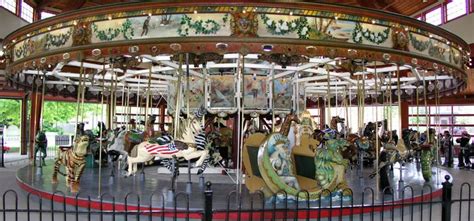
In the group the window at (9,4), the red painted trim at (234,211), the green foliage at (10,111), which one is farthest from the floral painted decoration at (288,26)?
the green foliage at (10,111)

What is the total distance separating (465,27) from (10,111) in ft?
69.3

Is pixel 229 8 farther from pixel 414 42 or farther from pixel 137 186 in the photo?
pixel 137 186

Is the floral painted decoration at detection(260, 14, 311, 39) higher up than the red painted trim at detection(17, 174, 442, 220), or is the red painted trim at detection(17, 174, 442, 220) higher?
the floral painted decoration at detection(260, 14, 311, 39)

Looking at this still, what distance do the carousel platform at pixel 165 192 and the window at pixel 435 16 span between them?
10.8 meters

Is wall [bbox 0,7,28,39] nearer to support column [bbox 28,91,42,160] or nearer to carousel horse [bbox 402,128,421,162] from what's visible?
support column [bbox 28,91,42,160]

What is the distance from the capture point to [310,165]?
26.1 feet

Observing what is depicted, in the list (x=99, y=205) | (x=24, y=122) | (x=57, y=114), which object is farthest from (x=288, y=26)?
(x=57, y=114)

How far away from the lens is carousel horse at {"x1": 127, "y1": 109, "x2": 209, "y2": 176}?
7176mm

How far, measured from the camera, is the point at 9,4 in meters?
17.5

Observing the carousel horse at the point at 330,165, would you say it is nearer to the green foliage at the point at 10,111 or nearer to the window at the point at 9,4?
the window at the point at 9,4

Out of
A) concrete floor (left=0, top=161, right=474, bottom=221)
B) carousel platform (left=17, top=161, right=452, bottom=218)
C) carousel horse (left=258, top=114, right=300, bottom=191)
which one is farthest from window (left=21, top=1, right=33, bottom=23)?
carousel horse (left=258, top=114, right=300, bottom=191)

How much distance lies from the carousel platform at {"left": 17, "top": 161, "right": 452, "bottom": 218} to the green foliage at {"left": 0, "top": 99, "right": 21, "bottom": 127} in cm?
1137

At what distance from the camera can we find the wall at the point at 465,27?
59.0 ft

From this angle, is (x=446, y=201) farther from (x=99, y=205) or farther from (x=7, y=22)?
(x=7, y=22)
